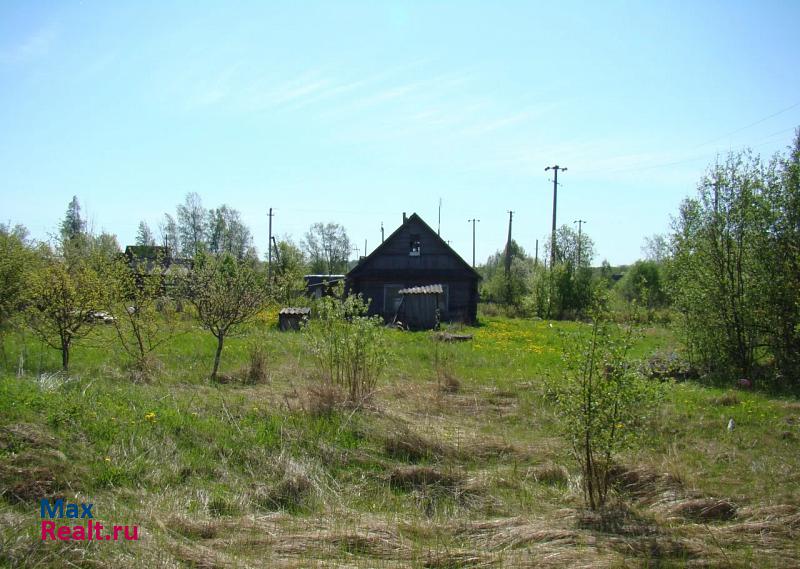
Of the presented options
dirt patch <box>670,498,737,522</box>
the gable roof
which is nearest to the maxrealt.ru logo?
dirt patch <box>670,498,737,522</box>

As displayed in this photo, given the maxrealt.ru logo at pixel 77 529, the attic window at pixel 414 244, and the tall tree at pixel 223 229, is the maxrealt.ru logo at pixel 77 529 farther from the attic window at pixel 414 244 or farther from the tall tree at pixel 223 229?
the tall tree at pixel 223 229

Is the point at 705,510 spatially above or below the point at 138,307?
below

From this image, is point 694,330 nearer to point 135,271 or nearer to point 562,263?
point 135,271

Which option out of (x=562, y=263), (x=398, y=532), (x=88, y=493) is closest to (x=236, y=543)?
(x=398, y=532)

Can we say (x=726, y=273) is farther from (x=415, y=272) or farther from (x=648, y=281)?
(x=648, y=281)

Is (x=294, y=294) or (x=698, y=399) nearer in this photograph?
(x=698, y=399)

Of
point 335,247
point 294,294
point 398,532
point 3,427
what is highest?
point 335,247

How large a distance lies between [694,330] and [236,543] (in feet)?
42.0

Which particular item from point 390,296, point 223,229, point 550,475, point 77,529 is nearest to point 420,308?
point 390,296

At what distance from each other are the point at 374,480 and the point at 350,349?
335 cm

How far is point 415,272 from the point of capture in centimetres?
2742

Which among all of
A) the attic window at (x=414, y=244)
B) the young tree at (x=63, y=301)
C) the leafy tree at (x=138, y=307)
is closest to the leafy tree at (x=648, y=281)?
the attic window at (x=414, y=244)

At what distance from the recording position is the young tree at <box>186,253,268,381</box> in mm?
11141

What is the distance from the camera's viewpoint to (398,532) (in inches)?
185
